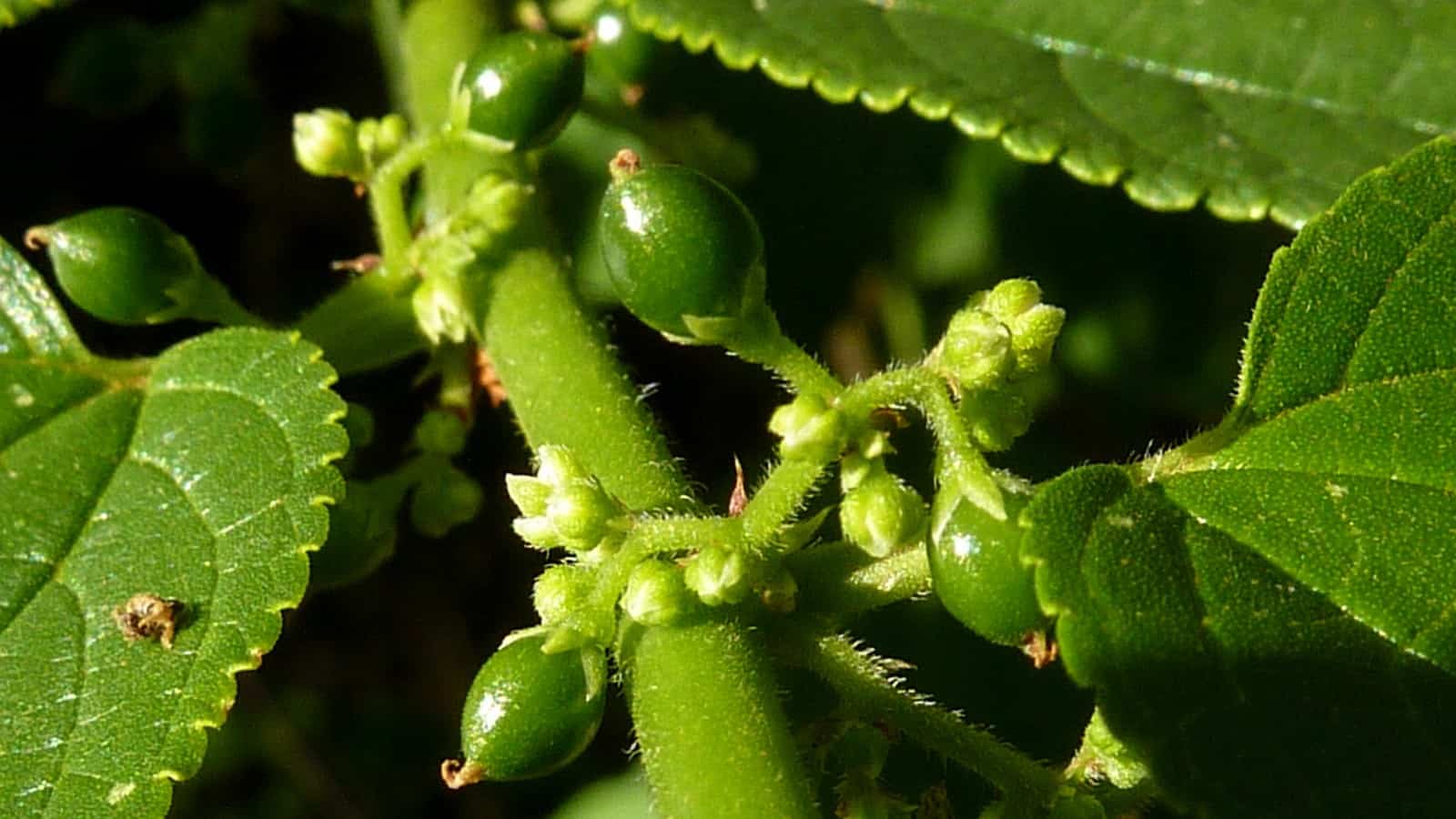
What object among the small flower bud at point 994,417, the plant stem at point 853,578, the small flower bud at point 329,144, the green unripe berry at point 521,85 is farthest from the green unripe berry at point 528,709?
the small flower bud at point 329,144

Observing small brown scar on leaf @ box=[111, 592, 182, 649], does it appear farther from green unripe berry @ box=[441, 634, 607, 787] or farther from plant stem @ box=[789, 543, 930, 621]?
plant stem @ box=[789, 543, 930, 621]

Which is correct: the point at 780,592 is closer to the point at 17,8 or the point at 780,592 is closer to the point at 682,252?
the point at 682,252

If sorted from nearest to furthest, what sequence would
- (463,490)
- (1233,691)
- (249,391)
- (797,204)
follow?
(1233,691)
(249,391)
(463,490)
(797,204)

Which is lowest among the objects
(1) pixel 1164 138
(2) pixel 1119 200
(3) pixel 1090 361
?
(3) pixel 1090 361

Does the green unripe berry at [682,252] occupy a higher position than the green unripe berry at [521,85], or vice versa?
the green unripe berry at [682,252]

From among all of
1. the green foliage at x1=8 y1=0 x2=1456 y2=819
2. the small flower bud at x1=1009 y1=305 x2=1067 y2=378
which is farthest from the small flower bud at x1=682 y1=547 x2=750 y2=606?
the small flower bud at x1=1009 y1=305 x2=1067 y2=378

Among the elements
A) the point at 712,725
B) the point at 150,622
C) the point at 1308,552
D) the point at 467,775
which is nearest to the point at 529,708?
the point at 467,775

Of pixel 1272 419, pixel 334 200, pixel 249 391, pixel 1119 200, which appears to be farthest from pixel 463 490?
pixel 1119 200

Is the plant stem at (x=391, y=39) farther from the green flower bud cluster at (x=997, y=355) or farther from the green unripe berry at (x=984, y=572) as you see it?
the green unripe berry at (x=984, y=572)

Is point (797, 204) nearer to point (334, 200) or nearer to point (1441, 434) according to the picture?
point (334, 200)
